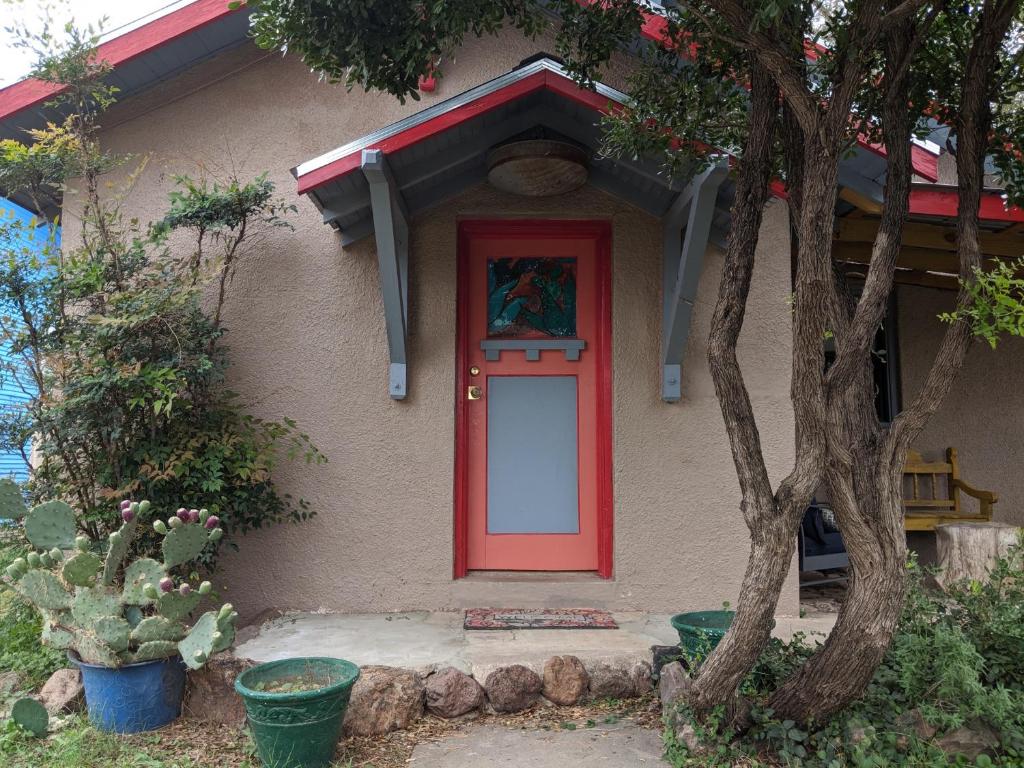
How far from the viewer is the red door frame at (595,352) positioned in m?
5.25

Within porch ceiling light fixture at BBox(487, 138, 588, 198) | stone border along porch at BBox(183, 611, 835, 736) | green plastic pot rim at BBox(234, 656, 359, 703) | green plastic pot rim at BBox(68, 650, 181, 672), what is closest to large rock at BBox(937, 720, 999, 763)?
stone border along porch at BBox(183, 611, 835, 736)

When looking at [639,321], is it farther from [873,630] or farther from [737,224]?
[873,630]

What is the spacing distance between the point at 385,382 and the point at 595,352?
1.47m

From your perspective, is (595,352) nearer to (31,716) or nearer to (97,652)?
(97,652)

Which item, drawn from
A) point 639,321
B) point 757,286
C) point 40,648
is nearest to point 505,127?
point 639,321

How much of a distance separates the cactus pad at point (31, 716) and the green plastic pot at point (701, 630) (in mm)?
2952

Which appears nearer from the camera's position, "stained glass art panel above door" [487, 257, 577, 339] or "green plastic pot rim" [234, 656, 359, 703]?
"green plastic pot rim" [234, 656, 359, 703]

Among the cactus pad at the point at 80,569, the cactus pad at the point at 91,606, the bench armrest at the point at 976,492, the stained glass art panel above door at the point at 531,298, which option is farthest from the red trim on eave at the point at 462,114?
the bench armrest at the point at 976,492

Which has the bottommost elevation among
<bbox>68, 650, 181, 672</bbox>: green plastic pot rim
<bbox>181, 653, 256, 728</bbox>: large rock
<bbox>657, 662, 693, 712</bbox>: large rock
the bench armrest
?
<bbox>181, 653, 256, 728</bbox>: large rock

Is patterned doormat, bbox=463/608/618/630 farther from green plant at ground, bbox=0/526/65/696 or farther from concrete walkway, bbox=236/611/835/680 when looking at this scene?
green plant at ground, bbox=0/526/65/696

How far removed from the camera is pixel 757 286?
17.3ft

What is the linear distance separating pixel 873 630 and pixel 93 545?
3928 mm

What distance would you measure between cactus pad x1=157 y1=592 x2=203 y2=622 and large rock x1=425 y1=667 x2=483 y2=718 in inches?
46.8

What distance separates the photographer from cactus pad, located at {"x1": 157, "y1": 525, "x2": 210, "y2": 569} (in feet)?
11.8
